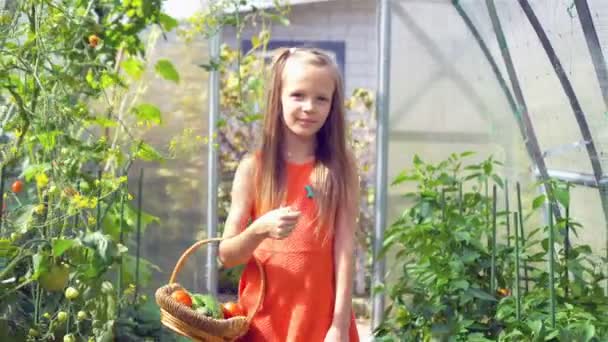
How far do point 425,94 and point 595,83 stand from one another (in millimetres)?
1792

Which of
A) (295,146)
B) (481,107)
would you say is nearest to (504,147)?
(481,107)

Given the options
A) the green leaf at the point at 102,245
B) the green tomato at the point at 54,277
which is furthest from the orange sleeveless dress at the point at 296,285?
the green tomato at the point at 54,277

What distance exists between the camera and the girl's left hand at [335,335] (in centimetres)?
→ 196

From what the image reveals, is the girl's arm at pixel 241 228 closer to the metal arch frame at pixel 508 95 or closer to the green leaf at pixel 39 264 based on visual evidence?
the green leaf at pixel 39 264

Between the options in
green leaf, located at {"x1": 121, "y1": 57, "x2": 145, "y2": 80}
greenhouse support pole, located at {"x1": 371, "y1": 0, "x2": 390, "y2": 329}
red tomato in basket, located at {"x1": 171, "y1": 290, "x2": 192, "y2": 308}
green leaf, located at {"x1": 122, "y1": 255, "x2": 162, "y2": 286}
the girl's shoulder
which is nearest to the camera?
red tomato in basket, located at {"x1": 171, "y1": 290, "x2": 192, "y2": 308}

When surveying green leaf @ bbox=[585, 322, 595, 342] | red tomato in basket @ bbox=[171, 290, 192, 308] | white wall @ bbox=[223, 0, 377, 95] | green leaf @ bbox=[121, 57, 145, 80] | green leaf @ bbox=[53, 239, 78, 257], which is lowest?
green leaf @ bbox=[585, 322, 595, 342]

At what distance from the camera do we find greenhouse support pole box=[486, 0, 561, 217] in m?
3.25

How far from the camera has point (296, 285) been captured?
2.00 meters

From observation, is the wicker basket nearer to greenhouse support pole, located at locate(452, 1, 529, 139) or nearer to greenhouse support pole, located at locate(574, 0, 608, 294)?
greenhouse support pole, located at locate(574, 0, 608, 294)

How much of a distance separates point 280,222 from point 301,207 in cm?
20

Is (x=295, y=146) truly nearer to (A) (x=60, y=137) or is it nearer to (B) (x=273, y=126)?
(B) (x=273, y=126)

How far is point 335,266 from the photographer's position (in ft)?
6.66

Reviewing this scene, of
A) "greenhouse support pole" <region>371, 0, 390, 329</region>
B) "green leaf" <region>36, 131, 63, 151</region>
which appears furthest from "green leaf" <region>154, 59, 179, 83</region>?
"greenhouse support pole" <region>371, 0, 390, 329</region>

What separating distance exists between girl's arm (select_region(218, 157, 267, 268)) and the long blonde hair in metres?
0.02
